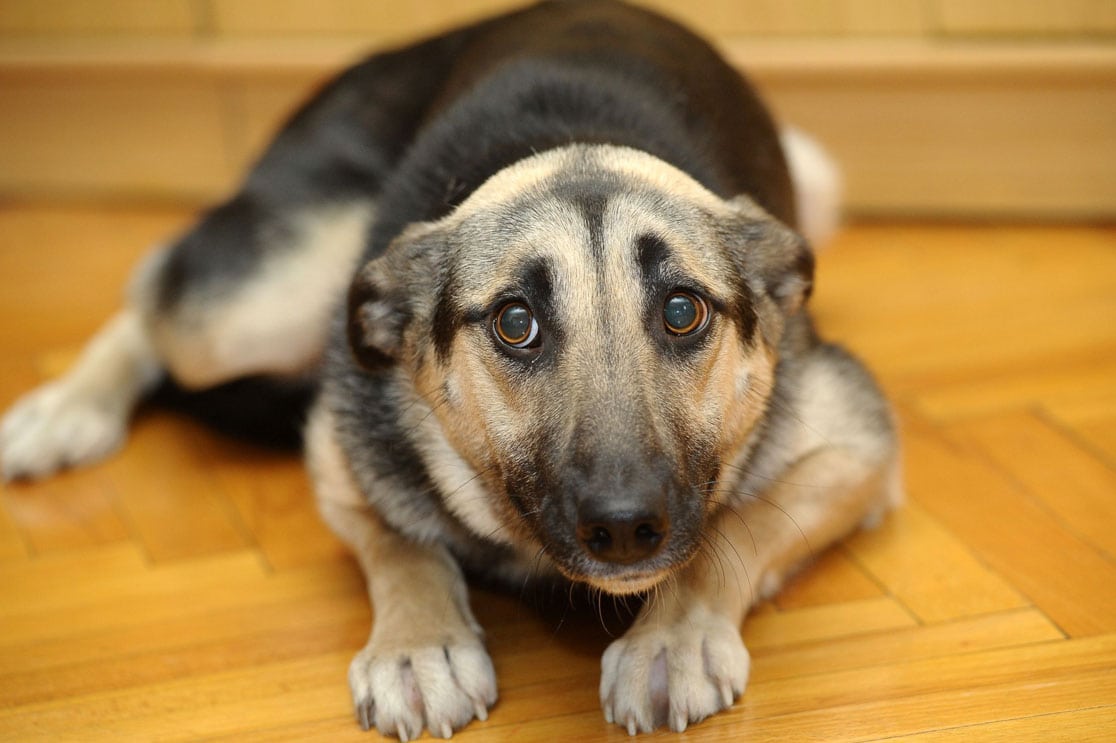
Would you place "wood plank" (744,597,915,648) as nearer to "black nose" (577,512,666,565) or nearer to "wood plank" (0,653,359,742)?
"black nose" (577,512,666,565)

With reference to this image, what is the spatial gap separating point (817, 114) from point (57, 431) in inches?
106

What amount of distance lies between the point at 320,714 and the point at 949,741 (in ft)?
3.47

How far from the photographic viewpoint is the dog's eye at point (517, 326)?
2117 mm

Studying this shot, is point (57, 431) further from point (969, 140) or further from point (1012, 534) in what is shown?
point (969, 140)

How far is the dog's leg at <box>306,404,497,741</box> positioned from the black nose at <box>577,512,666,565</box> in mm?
408

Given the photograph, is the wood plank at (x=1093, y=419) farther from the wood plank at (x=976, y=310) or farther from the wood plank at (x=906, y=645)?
the wood plank at (x=906, y=645)

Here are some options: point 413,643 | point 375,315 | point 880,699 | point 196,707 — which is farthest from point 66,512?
point 880,699

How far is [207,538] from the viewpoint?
2.88 metres

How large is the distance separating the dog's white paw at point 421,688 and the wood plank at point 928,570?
0.85m

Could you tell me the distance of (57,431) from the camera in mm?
3221

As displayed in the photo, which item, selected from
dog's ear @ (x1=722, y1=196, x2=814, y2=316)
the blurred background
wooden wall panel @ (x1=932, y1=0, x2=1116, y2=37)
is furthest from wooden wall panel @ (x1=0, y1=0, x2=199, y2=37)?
dog's ear @ (x1=722, y1=196, x2=814, y2=316)

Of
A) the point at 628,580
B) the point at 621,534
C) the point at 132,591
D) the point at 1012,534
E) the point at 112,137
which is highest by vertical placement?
the point at 621,534

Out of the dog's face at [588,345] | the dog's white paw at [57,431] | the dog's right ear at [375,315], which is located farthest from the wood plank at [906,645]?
the dog's white paw at [57,431]

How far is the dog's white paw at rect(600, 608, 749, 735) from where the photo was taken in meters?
2.08
